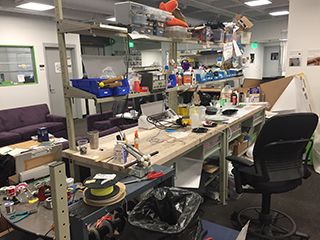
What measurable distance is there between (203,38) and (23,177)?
2.28 m

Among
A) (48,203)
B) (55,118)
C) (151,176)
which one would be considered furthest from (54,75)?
(151,176)

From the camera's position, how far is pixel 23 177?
1863mm

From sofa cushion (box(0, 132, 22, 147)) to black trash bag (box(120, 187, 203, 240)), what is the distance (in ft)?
14.1

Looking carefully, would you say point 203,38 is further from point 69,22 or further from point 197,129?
point 69,22

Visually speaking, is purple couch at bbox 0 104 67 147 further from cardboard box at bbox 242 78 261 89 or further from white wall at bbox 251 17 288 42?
white wall at bbox 251 17 288 42

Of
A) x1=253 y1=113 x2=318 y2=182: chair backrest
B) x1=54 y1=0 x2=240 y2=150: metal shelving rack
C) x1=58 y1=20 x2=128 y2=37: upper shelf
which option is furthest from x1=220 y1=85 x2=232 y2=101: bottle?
x1=58 y1=20 x2=128 y2=37: upper shelf

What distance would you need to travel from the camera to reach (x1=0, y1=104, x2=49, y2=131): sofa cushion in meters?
5.31

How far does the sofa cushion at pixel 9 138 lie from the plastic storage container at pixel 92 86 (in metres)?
3.51

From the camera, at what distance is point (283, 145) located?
191 centimetres

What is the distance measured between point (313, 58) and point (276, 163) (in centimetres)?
255

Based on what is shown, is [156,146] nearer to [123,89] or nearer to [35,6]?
[123,89]

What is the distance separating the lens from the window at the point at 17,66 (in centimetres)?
608

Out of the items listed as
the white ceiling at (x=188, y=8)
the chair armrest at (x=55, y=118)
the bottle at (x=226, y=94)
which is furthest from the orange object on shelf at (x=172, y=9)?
the chair armrest at (x=55, y=118)

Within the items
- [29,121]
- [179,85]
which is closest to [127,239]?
[179,85]
